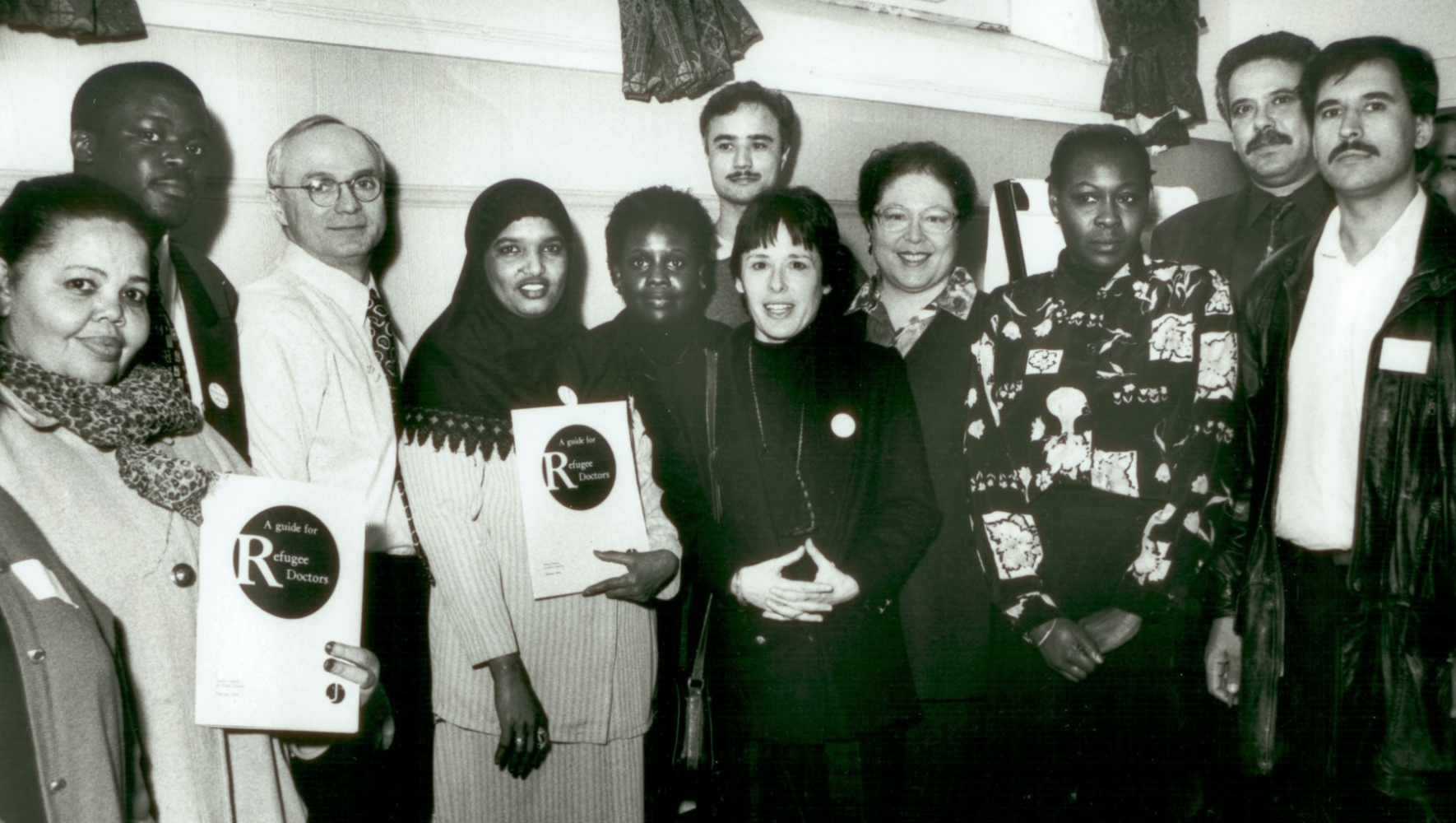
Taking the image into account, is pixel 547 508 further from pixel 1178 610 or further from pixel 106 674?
pixel 1178 610

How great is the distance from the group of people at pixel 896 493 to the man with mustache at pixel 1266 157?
65cm

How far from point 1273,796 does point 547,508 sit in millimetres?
2184

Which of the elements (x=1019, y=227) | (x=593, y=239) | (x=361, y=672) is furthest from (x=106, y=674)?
(x=1019, y=227)

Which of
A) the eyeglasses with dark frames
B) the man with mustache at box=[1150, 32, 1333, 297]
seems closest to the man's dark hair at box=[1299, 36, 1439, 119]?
the man with mustache at box=[1150, 32, 1333, 297]

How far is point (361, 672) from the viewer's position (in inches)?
70.9

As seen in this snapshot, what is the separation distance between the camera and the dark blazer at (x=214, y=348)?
217cm

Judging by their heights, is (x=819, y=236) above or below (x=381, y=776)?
above

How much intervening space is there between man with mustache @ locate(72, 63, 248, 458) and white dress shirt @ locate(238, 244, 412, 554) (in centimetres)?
6

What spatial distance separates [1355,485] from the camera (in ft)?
7.48

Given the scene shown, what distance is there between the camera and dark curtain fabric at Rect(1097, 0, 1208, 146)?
13.3ft

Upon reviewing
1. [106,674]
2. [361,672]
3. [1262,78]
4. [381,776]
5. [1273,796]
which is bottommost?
[1273,796]

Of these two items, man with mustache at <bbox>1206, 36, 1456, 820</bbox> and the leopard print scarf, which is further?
man with mustache at <bbox>1206, 36, 1456, 820</bbox>

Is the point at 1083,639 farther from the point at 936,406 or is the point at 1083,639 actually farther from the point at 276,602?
the point at 276,602

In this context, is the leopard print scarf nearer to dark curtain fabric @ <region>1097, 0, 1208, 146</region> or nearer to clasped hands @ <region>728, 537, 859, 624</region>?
clasped hands @ <region>728, 537, 859, 624</region>
